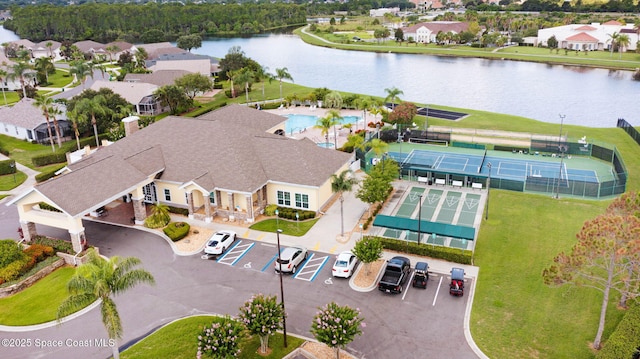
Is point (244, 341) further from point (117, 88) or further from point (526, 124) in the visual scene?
point (117, 88)

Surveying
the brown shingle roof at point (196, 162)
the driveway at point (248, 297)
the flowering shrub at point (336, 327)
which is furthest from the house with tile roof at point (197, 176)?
the flowering shrub at point (336, 327)

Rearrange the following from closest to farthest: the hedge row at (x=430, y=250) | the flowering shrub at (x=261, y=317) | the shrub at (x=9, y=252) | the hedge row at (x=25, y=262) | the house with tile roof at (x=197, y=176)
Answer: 1. the flowering shrub at (x=261, y=317)
2. the hedge row at (x=25, y=262)
3. the shrub at (x=9, y=252)
4. the hedge row at (x=430, y=250)
5. the house with tile roof at (x=197, y=176)

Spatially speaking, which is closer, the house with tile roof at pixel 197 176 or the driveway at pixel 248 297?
the driveway at pixel 248 297

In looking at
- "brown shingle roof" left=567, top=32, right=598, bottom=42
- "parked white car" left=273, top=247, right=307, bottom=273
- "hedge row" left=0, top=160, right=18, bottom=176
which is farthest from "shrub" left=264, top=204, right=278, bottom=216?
"brown shingle roof" left=567, top=32, right=598, bottom=42

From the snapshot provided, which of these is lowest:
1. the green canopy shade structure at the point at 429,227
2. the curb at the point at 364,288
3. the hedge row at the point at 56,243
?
the curb at the point at 364,288

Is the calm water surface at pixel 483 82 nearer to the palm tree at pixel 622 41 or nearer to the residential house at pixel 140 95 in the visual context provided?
the palm tree at pixel 622 41

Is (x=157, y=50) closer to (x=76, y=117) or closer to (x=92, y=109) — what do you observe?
(x=92, y=109)
